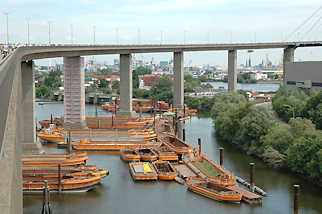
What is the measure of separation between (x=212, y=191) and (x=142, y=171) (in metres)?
3.03

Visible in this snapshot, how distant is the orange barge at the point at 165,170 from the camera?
1557cm

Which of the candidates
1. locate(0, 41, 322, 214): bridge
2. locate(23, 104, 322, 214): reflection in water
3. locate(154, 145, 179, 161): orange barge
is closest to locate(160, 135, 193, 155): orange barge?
locate(154, 145, 179, 161): orange barge

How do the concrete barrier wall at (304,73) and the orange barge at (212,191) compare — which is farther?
the concrete barrier wall at (304,73)

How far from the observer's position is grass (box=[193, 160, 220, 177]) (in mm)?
15922

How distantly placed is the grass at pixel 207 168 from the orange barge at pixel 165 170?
1.02 m

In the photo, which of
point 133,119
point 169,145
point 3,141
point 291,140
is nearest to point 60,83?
point 133,119

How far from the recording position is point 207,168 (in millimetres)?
16609

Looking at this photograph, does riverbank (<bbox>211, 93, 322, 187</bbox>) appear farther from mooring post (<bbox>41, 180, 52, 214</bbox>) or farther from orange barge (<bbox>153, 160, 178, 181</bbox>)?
mooring post (<bbox>41, 180, 52, 214</bbox>)

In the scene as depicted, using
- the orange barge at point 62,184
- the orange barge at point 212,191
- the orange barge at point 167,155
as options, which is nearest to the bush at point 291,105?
the orange barge at point 167,155

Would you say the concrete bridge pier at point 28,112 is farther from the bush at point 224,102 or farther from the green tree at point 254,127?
the bush at point 224,102

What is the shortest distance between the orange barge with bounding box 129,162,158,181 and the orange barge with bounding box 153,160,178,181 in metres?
0.19

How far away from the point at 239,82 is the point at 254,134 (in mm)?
75105

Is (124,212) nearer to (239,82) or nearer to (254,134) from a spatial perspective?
(254,134)

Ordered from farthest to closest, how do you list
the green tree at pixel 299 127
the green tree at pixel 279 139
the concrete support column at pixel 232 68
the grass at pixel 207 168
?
the concrete support column at pixel 232 68, the green tree at pixel 299 127, the green tree at pixel 279 139, the grass at pixel 207 168
